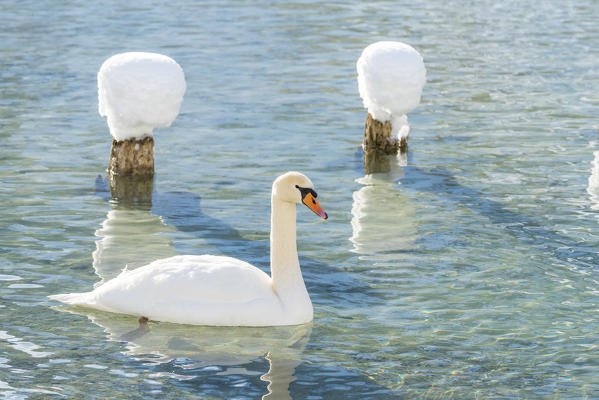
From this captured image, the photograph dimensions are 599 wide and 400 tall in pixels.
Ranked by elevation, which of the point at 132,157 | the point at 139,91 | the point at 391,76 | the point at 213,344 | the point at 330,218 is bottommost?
the point at 213,344

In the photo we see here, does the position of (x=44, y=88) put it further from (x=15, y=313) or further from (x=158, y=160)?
(x=15, y=313)

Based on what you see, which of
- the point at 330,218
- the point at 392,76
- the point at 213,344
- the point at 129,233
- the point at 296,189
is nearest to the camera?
the point at 213,344

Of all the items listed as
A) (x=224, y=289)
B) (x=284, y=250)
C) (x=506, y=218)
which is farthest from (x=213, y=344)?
(x=506, y=218)

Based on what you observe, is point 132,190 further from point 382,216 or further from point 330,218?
point 382,216

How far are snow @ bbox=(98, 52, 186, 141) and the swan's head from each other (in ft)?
14.2

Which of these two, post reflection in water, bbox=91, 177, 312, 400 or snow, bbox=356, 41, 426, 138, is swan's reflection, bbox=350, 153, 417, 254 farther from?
post reflection in water, bbox=91, 177, 312, 400

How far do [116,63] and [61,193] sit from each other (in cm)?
177

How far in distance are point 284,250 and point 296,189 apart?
533 mm

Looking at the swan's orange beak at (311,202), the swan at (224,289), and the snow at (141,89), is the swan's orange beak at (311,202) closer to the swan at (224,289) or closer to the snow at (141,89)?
the swan at (224,289)

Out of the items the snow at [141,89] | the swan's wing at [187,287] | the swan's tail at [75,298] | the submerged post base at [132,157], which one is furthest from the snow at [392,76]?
the swan's tail at [75,298]

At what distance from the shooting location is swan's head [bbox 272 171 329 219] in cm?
939

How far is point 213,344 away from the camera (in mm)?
8953

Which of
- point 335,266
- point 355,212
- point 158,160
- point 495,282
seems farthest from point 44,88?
point 495,282

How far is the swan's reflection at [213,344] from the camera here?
28.0 feet
